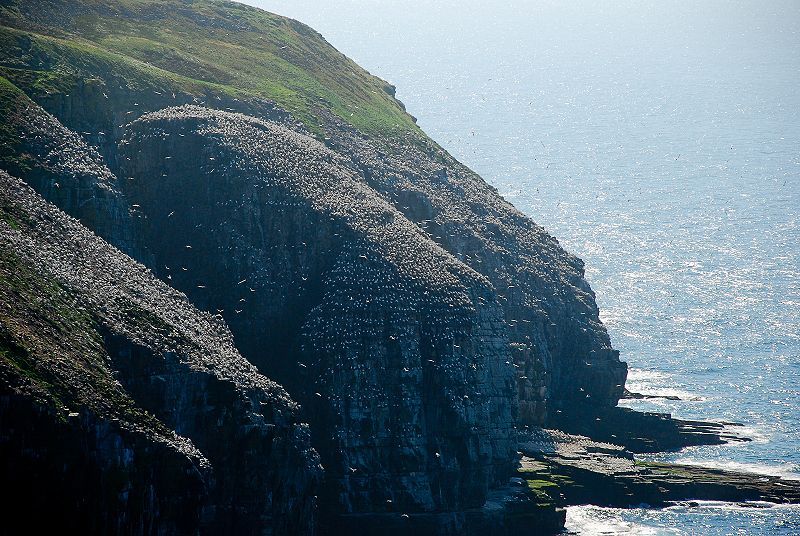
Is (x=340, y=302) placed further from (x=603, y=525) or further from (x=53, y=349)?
(x=53, y=349)

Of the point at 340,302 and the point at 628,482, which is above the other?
the point at 340,302

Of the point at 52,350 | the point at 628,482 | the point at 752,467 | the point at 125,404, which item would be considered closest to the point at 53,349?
the point at 52,350

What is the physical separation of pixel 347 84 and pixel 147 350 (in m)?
89.9

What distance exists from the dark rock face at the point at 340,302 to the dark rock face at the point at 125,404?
279 inches

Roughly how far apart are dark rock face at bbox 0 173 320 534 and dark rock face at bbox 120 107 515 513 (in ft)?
23.2

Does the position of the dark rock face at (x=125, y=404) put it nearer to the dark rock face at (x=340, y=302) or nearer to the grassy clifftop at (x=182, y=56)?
the dark rock face at (x=340, y=302)

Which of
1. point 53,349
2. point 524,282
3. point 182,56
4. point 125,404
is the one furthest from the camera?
point 182,56

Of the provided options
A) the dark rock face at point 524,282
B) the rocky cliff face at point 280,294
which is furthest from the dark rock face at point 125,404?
the dark rock face at point 524,282

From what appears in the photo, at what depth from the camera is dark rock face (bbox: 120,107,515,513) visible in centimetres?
12475

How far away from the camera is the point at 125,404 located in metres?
102

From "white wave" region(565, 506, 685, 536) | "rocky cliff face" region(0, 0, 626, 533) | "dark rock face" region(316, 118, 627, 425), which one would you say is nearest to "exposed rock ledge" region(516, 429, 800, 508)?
"white wave" region(565, 506, 685, 536)

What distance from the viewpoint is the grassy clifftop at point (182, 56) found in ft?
486

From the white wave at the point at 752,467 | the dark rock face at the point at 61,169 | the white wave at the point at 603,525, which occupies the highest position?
the dark rock face at the point at 61,169

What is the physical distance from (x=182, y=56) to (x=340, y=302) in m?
49.9
